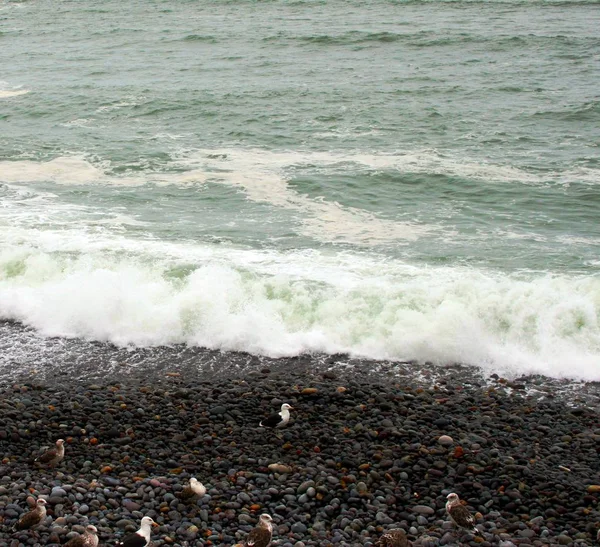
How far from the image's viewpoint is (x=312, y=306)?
1597 centimetres

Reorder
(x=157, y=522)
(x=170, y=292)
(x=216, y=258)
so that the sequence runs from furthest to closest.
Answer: (x=216, y=258), (x=170, y=292), (x=157, y=522)

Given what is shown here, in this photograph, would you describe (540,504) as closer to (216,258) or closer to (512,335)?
(512,335)

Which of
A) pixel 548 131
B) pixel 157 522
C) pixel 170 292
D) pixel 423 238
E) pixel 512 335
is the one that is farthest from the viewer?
pixel 548 131

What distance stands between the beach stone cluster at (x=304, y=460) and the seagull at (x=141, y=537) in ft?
0.67

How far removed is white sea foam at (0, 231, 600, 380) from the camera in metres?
14.5

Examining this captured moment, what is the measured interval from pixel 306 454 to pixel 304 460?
0.52 feet

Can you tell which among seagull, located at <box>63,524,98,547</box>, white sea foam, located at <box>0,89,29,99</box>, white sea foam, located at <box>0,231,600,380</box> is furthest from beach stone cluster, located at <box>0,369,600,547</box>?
white sea foam, located at <box>0,89,29,99</box>

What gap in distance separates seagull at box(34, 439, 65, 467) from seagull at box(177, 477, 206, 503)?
1.80 metres

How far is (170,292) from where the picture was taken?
16.5 meters

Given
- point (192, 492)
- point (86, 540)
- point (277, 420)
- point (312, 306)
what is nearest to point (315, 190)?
point (312, 306)

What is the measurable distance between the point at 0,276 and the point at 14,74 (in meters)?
24.2

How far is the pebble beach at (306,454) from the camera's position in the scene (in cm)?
942

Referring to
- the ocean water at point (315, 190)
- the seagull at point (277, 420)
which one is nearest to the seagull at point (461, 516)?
the seagull at point (277, 420)

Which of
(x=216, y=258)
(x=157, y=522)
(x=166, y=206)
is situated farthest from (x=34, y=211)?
(x=157, y=522)
